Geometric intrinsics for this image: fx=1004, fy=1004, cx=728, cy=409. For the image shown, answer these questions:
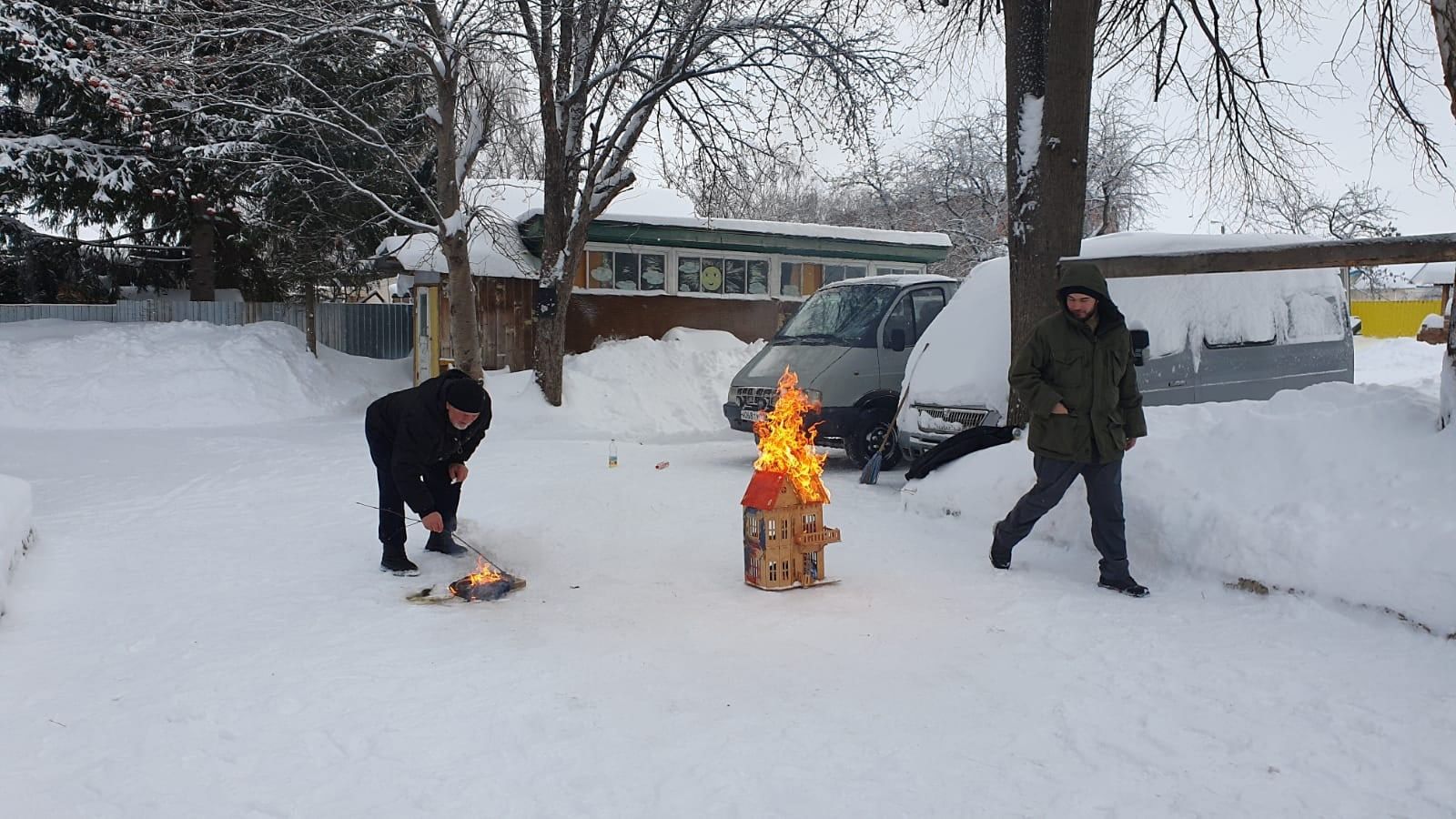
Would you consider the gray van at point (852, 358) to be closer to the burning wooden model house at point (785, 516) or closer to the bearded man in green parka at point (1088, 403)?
the burning wooden model house at point (785, 516)

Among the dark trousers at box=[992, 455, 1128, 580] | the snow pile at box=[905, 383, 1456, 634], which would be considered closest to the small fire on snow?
the dark trousers at box=[992, 455, 1128, 580]

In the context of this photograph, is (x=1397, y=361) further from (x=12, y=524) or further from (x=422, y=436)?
(x=12, y=524)

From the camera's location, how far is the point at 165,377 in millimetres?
16047

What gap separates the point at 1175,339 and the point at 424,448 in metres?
6.76

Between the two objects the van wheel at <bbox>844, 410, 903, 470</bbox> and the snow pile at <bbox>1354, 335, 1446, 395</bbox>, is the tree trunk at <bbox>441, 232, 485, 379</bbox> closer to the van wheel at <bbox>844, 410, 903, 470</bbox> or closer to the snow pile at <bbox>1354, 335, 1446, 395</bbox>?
the van wheel at <bbox>844, 410, 903, 470</bbox>

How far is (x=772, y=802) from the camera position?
3.30 meters

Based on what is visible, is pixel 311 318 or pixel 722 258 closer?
pixel 311 318

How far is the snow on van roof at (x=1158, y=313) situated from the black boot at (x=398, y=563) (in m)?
4.99

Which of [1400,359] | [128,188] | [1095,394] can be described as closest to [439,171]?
[128,188]

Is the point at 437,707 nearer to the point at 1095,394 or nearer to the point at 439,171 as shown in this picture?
the point at 1095,394

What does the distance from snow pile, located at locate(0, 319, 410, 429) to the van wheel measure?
982 centimetres

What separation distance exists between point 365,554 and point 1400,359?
24.6 metres

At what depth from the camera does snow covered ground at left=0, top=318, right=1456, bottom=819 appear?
343 centimetres

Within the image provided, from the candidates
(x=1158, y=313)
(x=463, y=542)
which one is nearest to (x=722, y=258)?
(x=1158, y=313)
